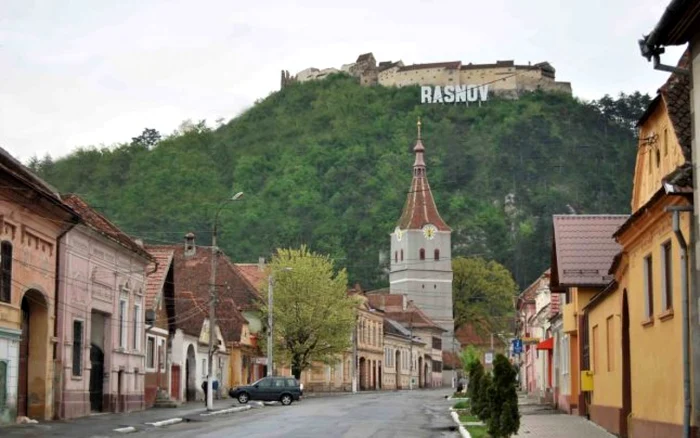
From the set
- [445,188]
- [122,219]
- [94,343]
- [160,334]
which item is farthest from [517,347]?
[445,188]

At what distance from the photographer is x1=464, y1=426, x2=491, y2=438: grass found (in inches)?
1052

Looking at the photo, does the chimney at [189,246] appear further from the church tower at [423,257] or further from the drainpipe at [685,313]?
the church tower at [423,257]

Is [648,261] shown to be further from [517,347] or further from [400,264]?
[400,264]

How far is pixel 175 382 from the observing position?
55625 millimetres

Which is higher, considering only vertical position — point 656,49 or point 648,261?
point 656,49

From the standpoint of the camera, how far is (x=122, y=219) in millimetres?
146125

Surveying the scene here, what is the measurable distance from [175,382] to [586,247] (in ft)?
90.1

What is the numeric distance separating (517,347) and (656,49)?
139 feet

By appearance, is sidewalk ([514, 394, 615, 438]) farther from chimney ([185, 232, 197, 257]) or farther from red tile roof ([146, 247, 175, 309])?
chimney ([185, 232, 197, 257])

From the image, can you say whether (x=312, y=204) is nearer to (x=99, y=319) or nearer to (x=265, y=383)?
(x=265, y=383)

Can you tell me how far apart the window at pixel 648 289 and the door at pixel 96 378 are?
2399cm

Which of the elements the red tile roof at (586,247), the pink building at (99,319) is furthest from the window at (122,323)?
the red tile roof at (586,247)

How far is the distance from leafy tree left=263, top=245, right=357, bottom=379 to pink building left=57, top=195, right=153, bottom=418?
28285 millimetres

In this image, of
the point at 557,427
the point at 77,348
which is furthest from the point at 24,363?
the point at 557,427
